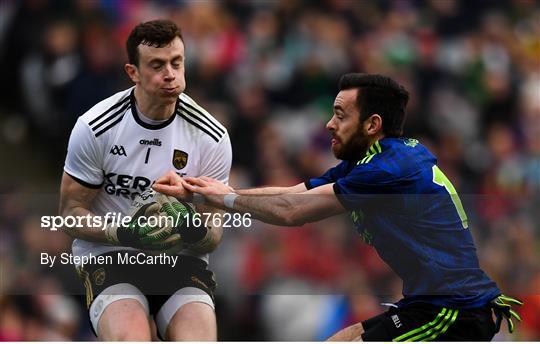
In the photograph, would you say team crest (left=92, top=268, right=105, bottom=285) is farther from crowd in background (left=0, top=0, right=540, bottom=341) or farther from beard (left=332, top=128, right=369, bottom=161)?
crowd in background (left=0, top=0, right=540, bottom=341)

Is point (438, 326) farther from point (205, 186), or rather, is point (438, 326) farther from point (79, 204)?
point (79, 204)

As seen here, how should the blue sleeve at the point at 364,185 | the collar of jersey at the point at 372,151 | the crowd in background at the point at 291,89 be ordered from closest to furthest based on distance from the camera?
the blue sleeve at the point at 364,185
the collar of jersey at the point at 372,151
the crowd in background at the point at 291,89

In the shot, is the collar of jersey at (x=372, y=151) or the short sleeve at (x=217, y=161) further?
the short sleeve at (x=217, y=161)

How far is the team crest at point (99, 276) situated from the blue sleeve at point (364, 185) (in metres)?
1.34

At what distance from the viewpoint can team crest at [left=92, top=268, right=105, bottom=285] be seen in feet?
23.0

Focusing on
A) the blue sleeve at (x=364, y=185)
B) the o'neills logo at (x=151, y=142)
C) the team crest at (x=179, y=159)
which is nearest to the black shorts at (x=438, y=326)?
the blue sleeve at (x=364, y=185)

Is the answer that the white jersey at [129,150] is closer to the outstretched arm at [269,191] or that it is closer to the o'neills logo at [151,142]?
Result: the o'neills logo at [151,142]

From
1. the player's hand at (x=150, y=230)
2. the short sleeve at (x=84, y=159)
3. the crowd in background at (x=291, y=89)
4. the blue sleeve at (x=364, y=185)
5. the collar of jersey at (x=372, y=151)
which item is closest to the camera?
the blue sleeve at (x=364, y=185)

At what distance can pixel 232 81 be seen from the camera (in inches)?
490

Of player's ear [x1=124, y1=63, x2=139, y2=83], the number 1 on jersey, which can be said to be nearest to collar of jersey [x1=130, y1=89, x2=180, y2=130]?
player's ear [x1=124, y1=63, x2=139, y2=83]

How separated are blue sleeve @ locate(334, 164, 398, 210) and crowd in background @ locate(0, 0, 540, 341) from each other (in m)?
2.42

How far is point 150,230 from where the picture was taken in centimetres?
688

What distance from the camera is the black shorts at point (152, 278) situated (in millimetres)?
6977

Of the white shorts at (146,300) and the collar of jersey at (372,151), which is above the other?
the collar of jersey at (372,151)
